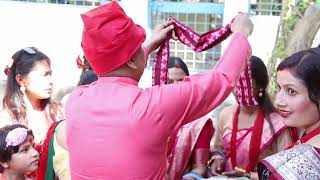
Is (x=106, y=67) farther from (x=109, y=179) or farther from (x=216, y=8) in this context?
(x=216, y=8)

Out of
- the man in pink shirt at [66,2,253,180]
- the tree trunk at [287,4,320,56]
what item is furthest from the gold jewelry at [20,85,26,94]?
the tree trunk at [287,4,320,56]

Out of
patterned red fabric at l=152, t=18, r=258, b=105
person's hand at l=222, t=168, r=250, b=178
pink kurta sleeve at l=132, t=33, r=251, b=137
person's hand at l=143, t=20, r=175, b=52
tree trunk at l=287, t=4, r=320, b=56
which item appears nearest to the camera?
pink kurta sleeve at l=132, t=33, r=251, b=137

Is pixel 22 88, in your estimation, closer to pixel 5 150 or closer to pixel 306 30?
pixel 5 150

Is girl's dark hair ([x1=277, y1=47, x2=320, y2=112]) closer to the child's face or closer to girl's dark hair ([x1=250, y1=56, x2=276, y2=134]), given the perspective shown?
girl's dark hair ([x1=250, y1=56, x2=276, y2=134])

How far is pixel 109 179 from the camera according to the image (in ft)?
4.82

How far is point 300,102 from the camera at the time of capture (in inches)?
62.5

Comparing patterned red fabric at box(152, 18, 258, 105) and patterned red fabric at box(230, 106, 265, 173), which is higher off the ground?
patterned red fabric at box(152, 18, 258, 105)

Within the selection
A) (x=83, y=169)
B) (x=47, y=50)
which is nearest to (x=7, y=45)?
(x=47, y=50)

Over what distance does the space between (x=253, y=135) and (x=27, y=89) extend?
1466 mm

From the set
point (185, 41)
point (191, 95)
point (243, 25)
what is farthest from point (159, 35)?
point (191, 95)

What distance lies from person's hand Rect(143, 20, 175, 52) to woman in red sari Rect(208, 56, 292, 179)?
0.59 metres

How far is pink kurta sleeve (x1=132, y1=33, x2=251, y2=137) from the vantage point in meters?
1.40

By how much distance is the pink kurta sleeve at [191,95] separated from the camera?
55.1 inches

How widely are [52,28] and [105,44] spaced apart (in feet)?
24.2
